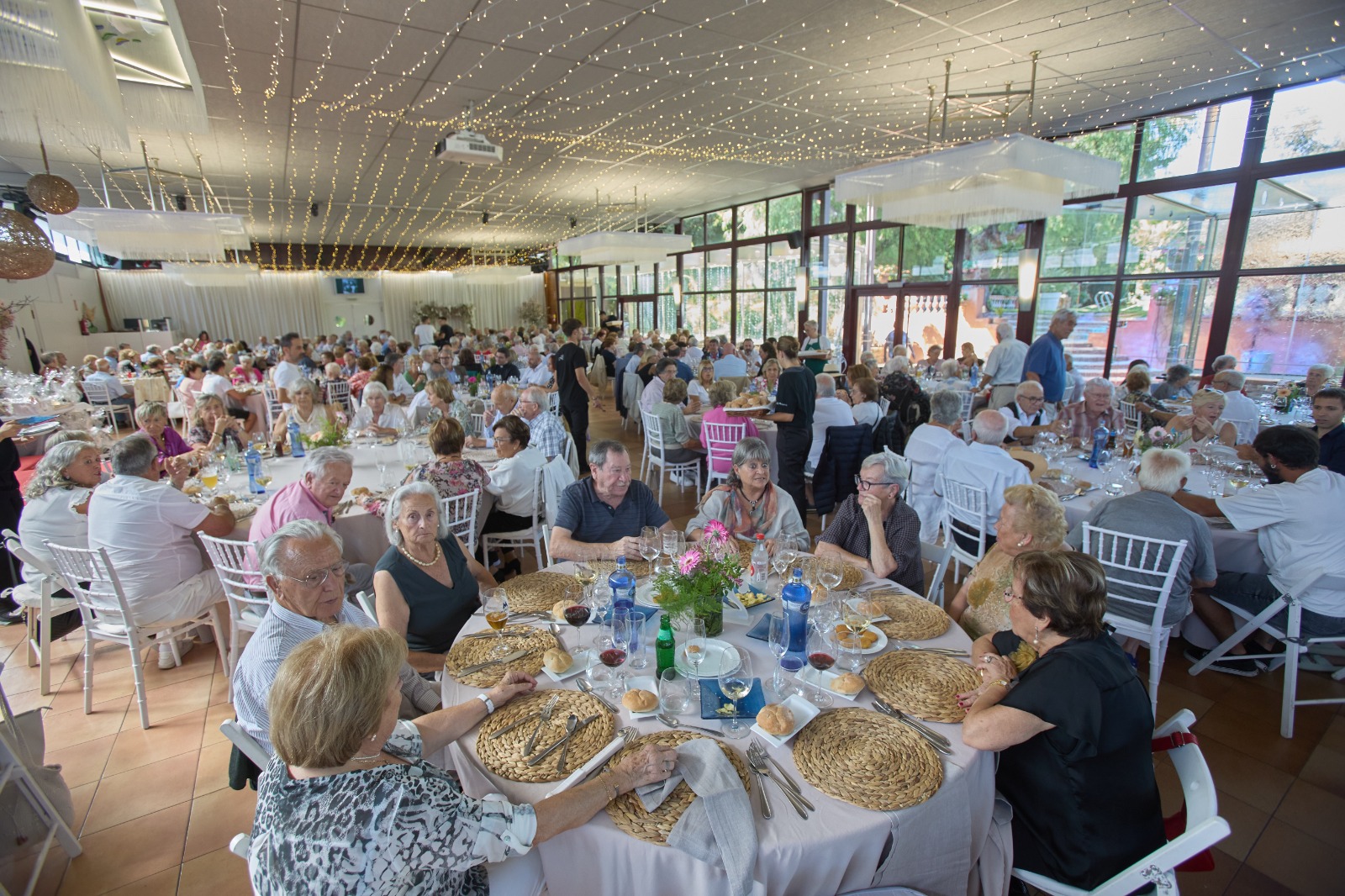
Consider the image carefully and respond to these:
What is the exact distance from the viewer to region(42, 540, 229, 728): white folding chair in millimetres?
2844

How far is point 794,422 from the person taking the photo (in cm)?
518

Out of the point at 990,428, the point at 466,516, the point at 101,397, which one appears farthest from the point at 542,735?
the point at 101,397

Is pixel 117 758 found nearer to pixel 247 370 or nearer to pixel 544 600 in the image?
pixel 544 600

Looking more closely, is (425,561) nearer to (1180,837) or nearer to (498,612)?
(498,612)

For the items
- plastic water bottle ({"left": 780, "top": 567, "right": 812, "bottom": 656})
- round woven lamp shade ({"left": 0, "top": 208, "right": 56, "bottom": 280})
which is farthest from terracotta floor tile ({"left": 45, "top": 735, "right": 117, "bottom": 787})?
Result: round woven lamp shade ({"left": 0, "top": 208, "right": 56, "bottom": 280})

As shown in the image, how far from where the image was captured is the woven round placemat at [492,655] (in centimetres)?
182

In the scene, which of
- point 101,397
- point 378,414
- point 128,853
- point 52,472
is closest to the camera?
point 128,853

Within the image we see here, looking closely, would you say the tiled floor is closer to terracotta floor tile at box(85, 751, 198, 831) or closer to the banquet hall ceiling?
terracotta floor tile at box(85, 751, 198, 831)

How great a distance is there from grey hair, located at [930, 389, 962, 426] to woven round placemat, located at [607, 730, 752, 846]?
3436 millimetres

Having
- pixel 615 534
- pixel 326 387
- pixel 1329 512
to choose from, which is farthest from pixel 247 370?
pixel 1329 512

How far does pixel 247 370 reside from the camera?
9.75 metres

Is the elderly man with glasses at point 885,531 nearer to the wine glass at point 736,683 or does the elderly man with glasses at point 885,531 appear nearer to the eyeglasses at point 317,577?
the wine glass at point 736,683

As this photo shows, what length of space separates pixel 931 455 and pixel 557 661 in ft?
10.3

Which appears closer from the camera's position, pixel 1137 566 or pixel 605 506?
pixel 1137 566
